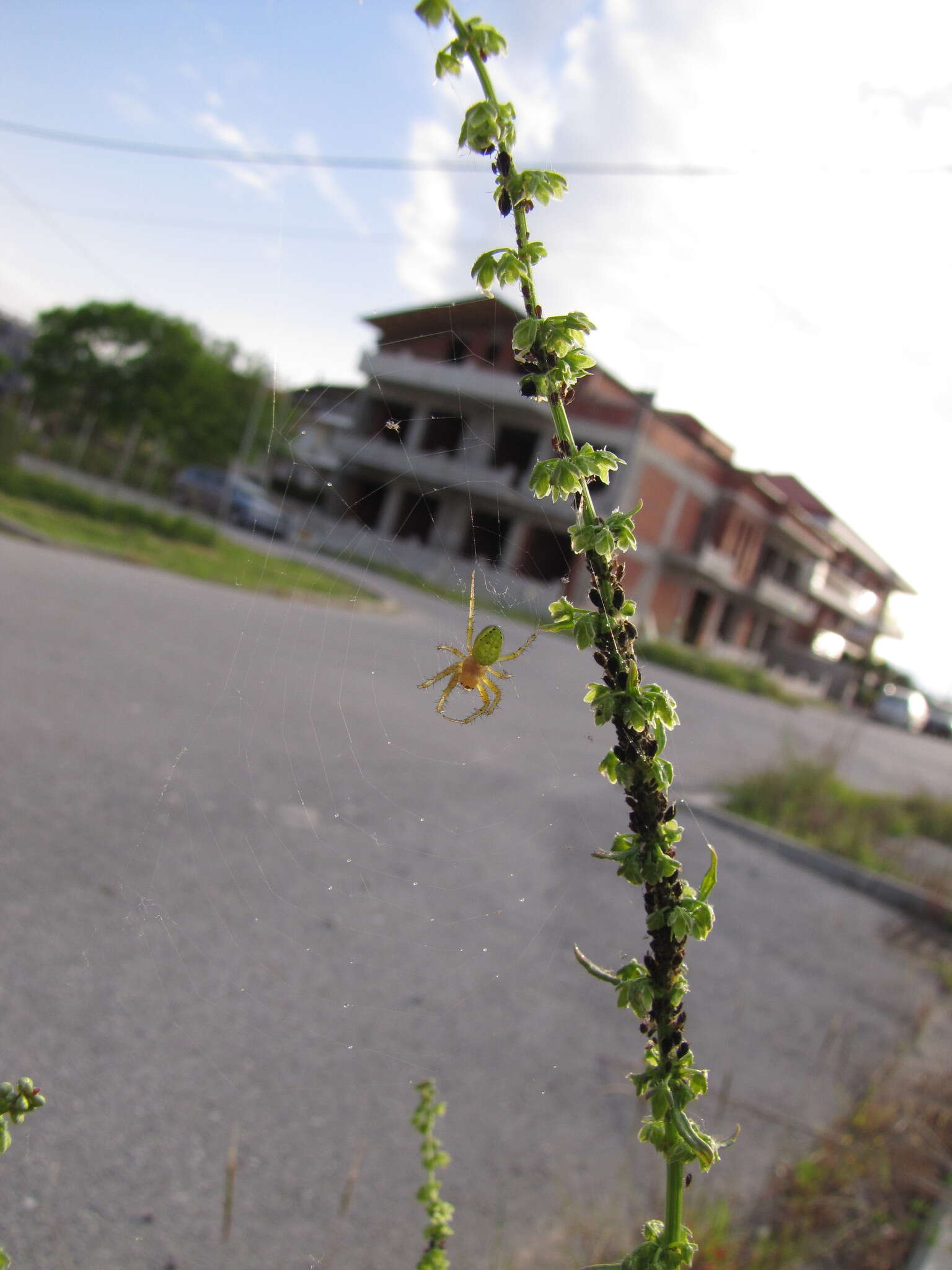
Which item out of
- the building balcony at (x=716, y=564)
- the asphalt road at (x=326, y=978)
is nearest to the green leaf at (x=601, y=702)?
the asphalt road at (x=326, y=978)

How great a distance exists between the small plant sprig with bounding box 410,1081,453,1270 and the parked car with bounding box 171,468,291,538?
2510cm

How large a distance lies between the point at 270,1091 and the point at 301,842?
1.98 metres

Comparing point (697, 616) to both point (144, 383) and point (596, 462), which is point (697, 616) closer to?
point (144, 383)

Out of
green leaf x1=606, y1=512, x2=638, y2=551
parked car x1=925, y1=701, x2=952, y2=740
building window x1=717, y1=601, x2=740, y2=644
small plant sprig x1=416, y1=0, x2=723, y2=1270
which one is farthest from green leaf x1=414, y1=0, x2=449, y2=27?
parked car x1=925, y1=701, x2=952, y2=740

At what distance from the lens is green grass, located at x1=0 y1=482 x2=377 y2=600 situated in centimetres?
1296

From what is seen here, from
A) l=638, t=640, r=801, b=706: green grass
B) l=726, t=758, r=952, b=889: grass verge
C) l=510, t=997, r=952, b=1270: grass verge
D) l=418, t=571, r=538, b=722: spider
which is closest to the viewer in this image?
l=418, t=571, r=538, b=722: spider

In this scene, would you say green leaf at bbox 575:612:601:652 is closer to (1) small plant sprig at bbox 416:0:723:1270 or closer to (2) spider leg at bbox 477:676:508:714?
(1) small plant sprig at bbox 416:0:723:1270

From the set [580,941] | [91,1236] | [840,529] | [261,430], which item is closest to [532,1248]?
[91,1236]

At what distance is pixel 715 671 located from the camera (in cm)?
2598

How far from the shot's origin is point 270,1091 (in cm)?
331

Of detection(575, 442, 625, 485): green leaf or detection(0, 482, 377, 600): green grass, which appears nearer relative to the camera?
detection(575, 442, 625, 485): green leaf

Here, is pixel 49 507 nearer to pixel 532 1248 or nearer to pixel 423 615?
pixel 423 615

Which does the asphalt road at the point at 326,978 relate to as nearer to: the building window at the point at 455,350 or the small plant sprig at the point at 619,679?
the building window at the point at 455,350

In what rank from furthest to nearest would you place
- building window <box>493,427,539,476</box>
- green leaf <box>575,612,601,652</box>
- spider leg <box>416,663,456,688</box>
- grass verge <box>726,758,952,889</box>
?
building window <box>493,427,539,476</box> < grass verge <box>726,758,952,889</box> < spider leg <box>416,663,456,688</box> < green leaf <box>575,612,601,652</box>
